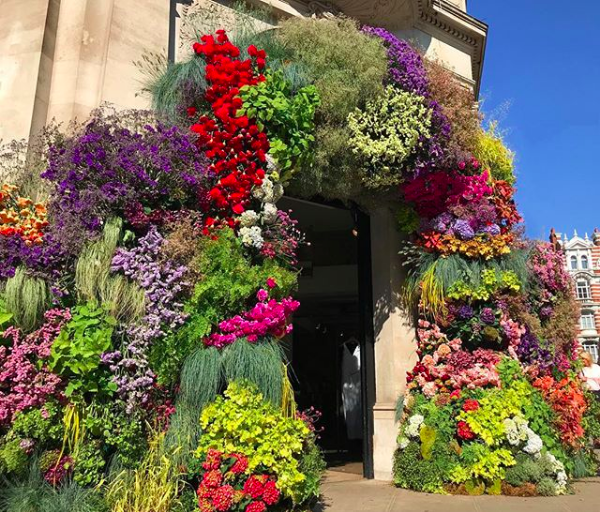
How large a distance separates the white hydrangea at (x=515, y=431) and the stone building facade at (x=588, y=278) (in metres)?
52.4

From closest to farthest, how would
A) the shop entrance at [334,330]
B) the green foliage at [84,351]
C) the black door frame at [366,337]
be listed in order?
1. the green foliage at [84,351]
2. the black door frame at [366,337]
3. the shop entrance at [334,330]

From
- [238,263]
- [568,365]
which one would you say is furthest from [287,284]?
[568,365]

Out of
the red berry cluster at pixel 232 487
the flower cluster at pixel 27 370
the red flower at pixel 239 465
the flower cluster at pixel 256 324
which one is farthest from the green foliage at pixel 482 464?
the flower cluster at pixel 27 370

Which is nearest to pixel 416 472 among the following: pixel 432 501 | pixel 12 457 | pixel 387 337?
pixel 432 501

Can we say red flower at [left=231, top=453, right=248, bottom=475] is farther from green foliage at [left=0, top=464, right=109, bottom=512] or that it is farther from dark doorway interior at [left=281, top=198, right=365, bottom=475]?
dark doorway interior at [left=281, top=198, right=365, bottom=475]

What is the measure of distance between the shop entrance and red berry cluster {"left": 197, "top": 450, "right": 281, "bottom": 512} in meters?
3.34

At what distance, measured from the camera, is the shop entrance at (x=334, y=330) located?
7891mm

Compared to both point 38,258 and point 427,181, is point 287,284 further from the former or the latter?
point 427,181

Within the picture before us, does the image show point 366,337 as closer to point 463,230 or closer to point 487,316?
point 487,316

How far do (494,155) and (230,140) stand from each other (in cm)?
418

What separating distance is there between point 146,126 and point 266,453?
123 inches

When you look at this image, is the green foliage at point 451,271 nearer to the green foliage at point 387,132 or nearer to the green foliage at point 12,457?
the green foliage at point 387,132

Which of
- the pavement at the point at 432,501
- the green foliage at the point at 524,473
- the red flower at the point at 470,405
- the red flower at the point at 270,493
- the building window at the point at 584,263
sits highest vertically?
the building window at the point at 584,263

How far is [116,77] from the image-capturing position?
583cm
